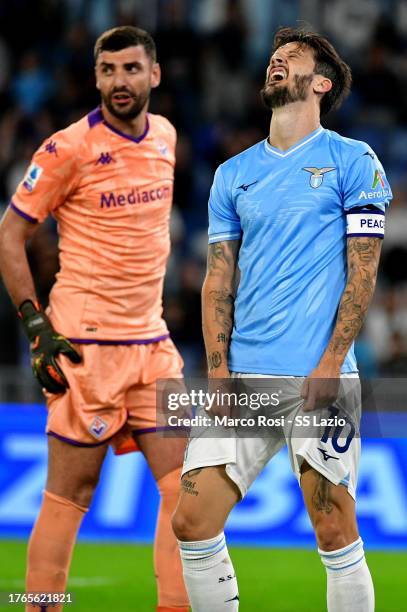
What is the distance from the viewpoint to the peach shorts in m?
5.47

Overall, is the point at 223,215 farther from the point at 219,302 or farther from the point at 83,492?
the point at 83,492

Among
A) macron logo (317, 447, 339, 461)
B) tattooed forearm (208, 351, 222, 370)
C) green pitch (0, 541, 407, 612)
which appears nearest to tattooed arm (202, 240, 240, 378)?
tattooed forearm (208, 351, 222, 370)

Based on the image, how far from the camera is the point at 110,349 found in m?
5.60

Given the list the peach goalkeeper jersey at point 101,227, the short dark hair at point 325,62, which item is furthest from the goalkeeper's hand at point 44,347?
the short dark hair at point 325,62

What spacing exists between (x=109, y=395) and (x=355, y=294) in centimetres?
150

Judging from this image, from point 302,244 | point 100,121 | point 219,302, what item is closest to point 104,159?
point 100,121

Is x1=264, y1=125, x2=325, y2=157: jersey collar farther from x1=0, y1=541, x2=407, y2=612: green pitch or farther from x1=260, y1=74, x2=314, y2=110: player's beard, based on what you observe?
x1=0, y1=541, x2=407, y2=612: green pitch

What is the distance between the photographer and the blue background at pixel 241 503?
8.09 m

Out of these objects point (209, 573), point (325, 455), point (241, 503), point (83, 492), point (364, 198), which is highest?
point (364, 198)

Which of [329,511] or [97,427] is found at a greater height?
[329,511]

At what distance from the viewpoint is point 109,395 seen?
5.54 m

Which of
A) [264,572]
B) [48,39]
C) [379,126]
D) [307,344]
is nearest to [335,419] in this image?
[307,344]

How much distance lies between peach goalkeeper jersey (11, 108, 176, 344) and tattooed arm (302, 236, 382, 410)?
1.40 metres

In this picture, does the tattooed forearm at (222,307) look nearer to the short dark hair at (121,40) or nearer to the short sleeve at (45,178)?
the short sleeve at (45,178)
